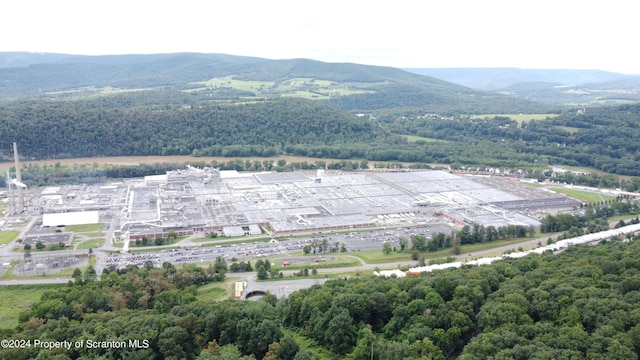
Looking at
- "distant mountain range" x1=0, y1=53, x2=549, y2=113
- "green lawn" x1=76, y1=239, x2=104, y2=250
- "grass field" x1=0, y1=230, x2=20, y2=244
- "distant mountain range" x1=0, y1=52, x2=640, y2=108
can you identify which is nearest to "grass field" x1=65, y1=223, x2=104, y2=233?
"green lawn" x1=76, y1=239, x2=104, y2=250

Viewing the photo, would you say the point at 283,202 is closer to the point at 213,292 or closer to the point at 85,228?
the point at 85,228

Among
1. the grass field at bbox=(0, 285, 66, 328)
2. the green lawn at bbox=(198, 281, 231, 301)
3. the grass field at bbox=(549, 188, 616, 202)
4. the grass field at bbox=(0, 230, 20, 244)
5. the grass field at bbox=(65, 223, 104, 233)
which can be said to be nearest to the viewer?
the grass field at bbox=(0, 285, 66, 328)

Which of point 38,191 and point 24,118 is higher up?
point 24,118

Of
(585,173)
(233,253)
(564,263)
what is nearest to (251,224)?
(233,253)

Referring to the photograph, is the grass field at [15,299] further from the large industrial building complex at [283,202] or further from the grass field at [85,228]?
the grass field at [85,228]

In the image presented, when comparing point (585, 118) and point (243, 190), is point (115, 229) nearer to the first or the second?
point (243, 190)

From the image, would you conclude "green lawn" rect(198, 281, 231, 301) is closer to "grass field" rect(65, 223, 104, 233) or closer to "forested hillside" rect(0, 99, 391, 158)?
"grass field" rect(65, 223, 104, 233)
